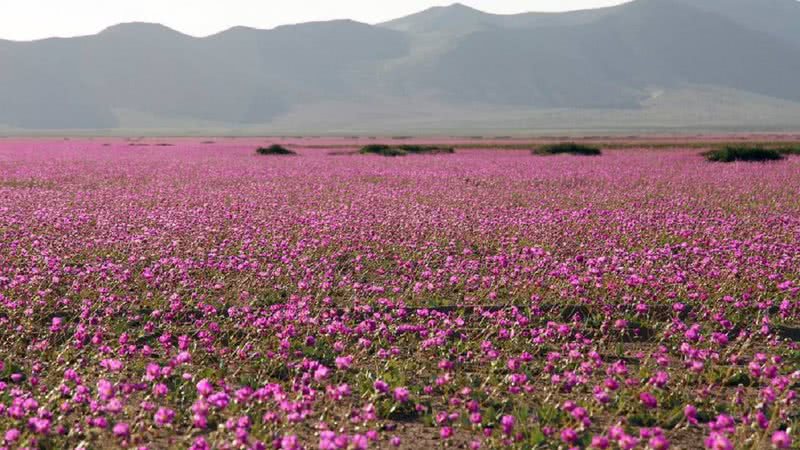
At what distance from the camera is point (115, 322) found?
7.91m

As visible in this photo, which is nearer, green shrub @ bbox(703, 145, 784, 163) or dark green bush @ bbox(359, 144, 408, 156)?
green shrub @ bbox(703, 145, 784, 163)

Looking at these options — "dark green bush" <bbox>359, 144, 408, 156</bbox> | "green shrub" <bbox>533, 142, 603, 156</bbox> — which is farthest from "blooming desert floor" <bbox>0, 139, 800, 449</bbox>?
"dark green bush" <bbox>359, 144, 408, 156</bbox>

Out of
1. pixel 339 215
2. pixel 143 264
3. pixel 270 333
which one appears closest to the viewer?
pixel 270 333

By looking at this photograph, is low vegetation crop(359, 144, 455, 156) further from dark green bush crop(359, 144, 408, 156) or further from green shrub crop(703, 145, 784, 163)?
green shrub crop(703, 145, 784, 163)

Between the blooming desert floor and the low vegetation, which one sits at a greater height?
the low vegetation

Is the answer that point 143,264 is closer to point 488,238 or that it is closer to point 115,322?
point 115,322

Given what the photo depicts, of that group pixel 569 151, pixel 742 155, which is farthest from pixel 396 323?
pixel 569 151

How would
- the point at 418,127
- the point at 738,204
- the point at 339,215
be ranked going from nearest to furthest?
the point at 339,215 < the point at 738,204 < the point at 418,127

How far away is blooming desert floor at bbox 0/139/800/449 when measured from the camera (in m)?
5.24

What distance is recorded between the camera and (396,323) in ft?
25.5

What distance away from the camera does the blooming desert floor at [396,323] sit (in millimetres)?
5242

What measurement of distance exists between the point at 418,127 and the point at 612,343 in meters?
185

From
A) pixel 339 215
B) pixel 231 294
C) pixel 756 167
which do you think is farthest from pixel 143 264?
pixel 756 167

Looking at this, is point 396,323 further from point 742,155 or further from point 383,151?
point 383,151
